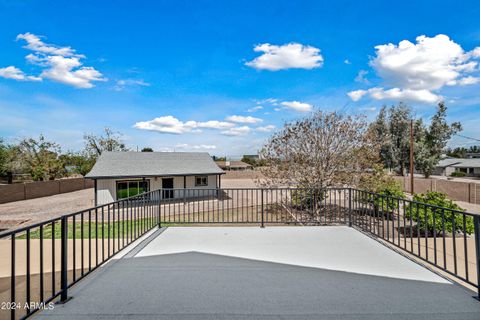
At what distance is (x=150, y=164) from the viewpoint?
17.3 metres

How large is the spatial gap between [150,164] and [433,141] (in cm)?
2728

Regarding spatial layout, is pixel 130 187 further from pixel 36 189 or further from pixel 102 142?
pixel 102 142

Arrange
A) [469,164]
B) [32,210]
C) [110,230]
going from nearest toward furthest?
1. [110,230]
2. [32,210]
3. [469,164]

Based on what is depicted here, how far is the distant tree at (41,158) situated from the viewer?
23.0 meters

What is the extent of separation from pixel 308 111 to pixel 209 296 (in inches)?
371

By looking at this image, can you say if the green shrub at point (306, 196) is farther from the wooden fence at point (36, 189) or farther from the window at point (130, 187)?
the wooden fence at point (36, 189)

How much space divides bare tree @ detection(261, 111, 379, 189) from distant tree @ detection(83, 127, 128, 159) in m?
27.4

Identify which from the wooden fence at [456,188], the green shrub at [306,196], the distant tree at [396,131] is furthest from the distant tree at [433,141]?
the green shrub at [306,196]

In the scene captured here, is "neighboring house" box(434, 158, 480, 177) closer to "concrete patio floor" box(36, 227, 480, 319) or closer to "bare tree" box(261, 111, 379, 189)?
"bare tree" box(261, 111, 379, 189)

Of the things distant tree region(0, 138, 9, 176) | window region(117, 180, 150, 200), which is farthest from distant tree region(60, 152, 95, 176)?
window region(117, 180, 150, 200)

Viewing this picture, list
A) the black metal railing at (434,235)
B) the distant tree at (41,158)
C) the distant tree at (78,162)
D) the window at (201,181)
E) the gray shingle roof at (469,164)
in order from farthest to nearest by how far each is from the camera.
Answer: the gray shingle roof at (469,164) < the distant tree at (78,162) < the distant tree at (41,158) < the window at (201,181) < the black metal railing at (434,235)

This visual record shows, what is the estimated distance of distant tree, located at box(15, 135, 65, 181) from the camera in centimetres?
2305

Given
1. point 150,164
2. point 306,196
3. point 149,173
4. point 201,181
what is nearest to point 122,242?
point 306,196

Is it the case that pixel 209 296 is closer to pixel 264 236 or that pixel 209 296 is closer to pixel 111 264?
pixel 111 264
